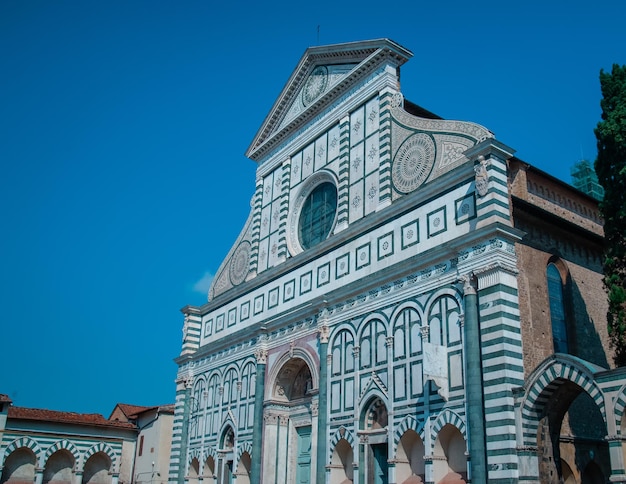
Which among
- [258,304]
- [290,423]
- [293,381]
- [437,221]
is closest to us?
[437,221]

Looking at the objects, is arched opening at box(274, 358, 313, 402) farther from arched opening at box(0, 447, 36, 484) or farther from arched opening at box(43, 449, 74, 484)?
arched opening at box(0, 447, 36, 484)

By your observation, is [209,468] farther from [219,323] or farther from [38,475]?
[38,475]

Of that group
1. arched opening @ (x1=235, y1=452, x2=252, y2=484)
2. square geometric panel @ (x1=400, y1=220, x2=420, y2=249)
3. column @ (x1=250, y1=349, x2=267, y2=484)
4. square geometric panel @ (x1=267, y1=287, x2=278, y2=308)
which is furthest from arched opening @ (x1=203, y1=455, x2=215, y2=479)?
square geometric panel @ (x1=400, y1=220, x2=420, y2=249)

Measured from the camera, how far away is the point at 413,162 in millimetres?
19969

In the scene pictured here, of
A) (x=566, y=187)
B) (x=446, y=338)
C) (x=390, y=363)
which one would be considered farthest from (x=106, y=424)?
(x=566, y=187)

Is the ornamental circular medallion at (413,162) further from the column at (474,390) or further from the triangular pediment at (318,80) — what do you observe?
the column at (474,390)

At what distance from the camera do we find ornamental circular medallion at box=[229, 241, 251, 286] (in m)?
27.5

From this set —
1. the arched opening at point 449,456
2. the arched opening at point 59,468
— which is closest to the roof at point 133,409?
the arched opening at point 59,468

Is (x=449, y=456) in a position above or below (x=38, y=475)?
above

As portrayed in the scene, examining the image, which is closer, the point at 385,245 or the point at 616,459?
the point at 616,459

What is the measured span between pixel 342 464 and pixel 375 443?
1814 mm

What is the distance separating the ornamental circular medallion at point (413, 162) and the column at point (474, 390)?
4.02m

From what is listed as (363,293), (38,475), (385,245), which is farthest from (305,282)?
(38,475)

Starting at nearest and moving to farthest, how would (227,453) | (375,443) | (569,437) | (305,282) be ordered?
(569,437) < (375,443) < (305,282) < (227,453)
